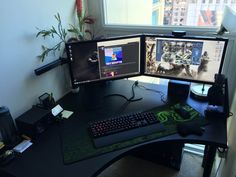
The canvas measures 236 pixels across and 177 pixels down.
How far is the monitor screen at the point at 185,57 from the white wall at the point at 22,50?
744mm

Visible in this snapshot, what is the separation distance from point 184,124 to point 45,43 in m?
1.08

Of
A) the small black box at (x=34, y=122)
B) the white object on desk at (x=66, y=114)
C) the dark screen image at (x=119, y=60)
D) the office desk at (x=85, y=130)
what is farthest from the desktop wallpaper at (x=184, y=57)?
the small black box at (x=34, y=122)

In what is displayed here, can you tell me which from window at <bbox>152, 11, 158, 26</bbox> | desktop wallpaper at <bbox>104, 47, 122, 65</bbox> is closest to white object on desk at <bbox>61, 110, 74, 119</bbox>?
desktop wallpaper at <bbox>104, 47, 122, 65</bbox>

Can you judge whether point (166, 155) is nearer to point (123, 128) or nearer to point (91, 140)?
point (123, 128)

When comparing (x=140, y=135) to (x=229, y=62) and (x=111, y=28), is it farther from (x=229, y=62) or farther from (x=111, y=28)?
(x=111, y=28)

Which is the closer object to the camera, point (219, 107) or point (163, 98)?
point (219, 107)

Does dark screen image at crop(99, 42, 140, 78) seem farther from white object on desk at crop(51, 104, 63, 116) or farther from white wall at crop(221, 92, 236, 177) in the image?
white wall at crop(221, 92, 236, 177)

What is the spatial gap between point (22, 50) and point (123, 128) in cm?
79

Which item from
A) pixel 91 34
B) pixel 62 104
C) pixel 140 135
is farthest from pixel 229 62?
pixel 62 104

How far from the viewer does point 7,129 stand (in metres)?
1.25

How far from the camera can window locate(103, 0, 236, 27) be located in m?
1.65

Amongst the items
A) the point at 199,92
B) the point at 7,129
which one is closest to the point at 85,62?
the point at 7,129

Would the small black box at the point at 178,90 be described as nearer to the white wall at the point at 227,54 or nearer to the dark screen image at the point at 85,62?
the white wall at the point at 227,54

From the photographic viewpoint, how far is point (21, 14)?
1.28m
